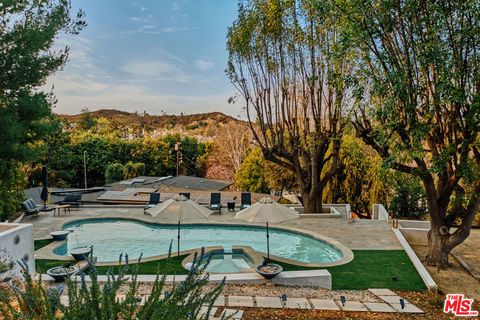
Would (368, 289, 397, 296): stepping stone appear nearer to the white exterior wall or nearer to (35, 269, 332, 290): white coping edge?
(35, 269, 332, 290): white coping edge

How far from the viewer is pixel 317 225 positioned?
15094 millimetres

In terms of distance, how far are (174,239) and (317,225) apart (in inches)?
237

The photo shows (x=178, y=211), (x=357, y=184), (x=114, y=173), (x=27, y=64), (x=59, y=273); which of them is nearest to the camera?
(x=59, y=273)

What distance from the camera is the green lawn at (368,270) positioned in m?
8.70

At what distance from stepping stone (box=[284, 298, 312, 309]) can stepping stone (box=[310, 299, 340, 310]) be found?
137mm

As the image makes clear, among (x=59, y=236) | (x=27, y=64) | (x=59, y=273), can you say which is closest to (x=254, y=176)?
(x=59, y=236)

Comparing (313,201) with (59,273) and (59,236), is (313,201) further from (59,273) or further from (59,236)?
(59,273)

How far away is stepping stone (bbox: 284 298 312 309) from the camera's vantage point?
6.54 meters

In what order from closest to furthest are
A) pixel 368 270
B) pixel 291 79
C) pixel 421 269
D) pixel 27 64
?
pixel 421 269 < pixel 368 270 < pixel 27 64 < pixel 291 79

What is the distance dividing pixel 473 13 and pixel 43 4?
531 inches

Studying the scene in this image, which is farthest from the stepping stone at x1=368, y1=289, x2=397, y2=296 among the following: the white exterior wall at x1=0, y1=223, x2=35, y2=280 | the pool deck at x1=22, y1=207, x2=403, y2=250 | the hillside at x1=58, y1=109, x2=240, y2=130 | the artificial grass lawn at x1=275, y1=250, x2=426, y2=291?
the hillside at x1=58, y1=109, x2=240, y2=130

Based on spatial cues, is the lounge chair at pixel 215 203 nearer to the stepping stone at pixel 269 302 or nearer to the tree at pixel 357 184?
the tree at pixel 357 184

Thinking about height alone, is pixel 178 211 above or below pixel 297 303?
above

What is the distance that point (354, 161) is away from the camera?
2061cm
